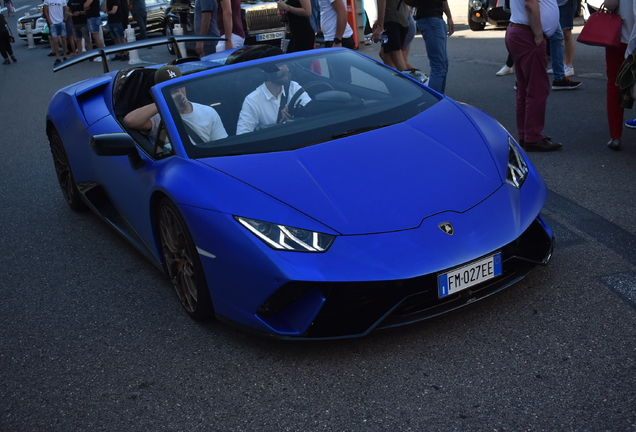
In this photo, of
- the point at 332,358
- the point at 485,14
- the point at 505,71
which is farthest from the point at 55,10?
the point at 332,358

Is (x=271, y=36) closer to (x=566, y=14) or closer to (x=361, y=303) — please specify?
(x=566, y=14)

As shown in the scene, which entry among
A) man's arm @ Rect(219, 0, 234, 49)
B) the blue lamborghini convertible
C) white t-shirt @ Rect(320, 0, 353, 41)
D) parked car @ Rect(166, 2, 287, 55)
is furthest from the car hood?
parked car @ Rect(166, 2, 287, 55)

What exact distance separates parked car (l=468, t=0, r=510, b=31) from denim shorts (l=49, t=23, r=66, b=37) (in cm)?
963

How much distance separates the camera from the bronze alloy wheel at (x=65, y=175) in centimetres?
527

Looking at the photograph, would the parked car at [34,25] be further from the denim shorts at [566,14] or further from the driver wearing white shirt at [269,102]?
the driver wearing white shirt at [269,102]

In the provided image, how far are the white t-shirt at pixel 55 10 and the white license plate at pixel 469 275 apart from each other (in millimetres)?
16203

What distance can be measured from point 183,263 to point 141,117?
1121 millimetres

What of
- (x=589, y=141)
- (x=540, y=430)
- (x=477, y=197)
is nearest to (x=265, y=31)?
(x=589, y=141)

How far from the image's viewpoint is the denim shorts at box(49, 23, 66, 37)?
16.9m

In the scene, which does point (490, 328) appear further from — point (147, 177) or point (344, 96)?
point (147, 177)

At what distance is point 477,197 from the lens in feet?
10.1

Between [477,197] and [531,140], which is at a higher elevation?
[477,197]

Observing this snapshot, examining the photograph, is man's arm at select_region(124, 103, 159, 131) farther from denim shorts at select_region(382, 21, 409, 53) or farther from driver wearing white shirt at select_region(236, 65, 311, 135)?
denim shorts at select_region(382, 21, 409, 53)

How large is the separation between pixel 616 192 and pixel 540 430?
2732 millimetres
